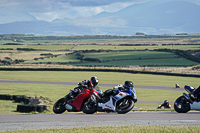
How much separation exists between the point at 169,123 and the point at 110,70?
5796 centimetres

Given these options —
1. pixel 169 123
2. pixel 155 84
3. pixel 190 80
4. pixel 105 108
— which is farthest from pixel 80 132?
pixel 190 80

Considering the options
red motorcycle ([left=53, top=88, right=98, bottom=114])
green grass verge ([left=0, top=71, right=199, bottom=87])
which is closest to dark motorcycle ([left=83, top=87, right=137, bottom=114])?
red motorcycle ([left=53, top=88, right=98, bottom=114])

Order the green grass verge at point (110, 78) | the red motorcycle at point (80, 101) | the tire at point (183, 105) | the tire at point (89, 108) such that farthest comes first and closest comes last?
the green grass verge at point (110, 78) → the red motorcycle at point (80, 101) → the tire at point (89, 108) → the tire at point (183, 105)

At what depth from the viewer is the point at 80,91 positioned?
19.0 metres

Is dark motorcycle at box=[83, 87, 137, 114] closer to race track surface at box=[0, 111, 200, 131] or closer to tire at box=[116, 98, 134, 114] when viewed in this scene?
tire at box=[116, 98, 134, 114]

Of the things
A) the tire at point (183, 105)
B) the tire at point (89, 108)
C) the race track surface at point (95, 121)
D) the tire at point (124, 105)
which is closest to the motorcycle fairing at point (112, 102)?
the tire at point (124, 105)

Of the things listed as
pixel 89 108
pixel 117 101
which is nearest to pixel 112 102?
pixel 117 101

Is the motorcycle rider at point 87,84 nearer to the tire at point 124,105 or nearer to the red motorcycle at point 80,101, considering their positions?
the red motorcycle at point 80,101

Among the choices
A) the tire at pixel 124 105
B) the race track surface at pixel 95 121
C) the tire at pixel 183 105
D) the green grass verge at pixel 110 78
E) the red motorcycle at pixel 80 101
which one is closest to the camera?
the tire at pixel 183 105

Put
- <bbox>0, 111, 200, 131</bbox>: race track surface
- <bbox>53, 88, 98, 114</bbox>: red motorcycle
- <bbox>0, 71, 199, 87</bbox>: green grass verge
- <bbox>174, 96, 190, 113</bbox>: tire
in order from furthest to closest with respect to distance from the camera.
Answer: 1. <bbox>0, 71, 199, 87</bbox>: green grass verge
2. <bbox>53, 88, 98, 114</bbox>: red motorcycle
3. <bbox>0, 111, 200, 131</bbox>: race track surface
4. <bbox>174, 96, 190, 113</bbox>: tire

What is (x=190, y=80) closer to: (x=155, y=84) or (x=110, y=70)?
(x=155, y=84)

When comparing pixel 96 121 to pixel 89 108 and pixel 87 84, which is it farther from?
pixel 87 84

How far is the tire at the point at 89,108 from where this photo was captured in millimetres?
18453

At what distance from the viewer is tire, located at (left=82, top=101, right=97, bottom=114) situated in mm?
18453
